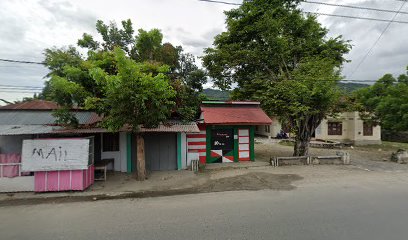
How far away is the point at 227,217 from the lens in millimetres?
5922

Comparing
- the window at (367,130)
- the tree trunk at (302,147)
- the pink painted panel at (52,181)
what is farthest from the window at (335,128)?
the pink painted panel at (52,181)

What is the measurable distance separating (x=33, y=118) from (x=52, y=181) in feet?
17.6

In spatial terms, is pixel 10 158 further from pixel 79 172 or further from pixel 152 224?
pixel 152 224

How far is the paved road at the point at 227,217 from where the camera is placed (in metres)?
5.02

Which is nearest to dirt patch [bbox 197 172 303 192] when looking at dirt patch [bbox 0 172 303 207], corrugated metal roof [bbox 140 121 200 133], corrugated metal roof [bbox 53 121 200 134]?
dirt patch [bbox 0 172 303 207]

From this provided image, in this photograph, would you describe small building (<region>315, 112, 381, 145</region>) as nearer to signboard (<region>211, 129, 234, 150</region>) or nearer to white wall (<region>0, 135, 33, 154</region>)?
signboard (<region>211, 129, 234, 150</region>)

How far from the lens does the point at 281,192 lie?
8.27 metres

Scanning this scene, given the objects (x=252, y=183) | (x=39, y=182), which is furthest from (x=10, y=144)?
(x=252, y=183)

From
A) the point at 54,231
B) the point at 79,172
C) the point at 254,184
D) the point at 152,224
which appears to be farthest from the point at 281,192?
the point at 79,172

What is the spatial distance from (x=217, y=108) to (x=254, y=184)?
6393mm

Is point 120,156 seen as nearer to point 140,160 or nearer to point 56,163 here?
point 140,160

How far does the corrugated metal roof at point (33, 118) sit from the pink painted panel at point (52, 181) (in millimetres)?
3530

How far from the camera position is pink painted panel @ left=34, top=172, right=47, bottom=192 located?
331 inches

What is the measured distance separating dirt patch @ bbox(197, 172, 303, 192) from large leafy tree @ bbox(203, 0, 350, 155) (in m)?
4.16
